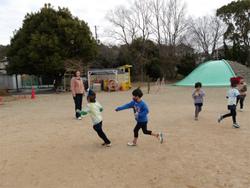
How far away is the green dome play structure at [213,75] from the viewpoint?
87.0ft

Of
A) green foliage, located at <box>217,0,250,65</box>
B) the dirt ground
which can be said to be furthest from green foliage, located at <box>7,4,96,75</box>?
Answer: green foliage, located at <box>217,0,250,65</box>

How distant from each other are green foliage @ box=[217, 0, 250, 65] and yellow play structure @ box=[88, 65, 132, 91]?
68.5ft

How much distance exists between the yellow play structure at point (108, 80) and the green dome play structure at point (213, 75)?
672cm

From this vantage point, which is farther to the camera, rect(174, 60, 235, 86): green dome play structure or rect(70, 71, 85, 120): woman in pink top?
rect(174, 60, 235, 86): green dome play structure

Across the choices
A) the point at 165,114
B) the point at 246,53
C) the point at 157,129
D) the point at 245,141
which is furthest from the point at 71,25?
the point at 246,53

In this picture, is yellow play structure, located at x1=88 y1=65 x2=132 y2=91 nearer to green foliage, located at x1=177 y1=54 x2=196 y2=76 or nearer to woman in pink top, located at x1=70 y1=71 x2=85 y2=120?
woman in pink top, located at x1=70 y1=71 x2=85 y2=120

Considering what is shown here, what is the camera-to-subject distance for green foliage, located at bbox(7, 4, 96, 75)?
78.8 ft

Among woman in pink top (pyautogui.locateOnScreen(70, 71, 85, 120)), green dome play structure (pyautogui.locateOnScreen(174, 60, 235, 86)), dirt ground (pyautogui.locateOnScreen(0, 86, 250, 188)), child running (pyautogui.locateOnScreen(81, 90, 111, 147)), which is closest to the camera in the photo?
dirt ground (pyautogui.locateOnScreen(0, 86, 250, 188))

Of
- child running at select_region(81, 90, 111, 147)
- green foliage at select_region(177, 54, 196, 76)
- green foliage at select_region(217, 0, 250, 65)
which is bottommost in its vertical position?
child running at select_region(81, 90, 111, 147)

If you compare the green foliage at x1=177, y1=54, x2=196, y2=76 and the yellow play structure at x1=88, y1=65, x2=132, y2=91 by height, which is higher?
the green foliage at x1=177, y1=54, x2=196, y2=76

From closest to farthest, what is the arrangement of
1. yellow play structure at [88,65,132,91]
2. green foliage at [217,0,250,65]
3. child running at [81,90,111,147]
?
child running at [81,90,111,147] < yellow play structure at [88,65,132,91] < green foliage at [217,0,250,65]

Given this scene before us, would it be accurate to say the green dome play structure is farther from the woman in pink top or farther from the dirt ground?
the woman in pink top

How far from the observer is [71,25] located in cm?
2547

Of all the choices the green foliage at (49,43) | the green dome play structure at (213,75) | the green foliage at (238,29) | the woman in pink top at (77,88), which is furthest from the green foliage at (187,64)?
the woman in pink top at (77,88)
